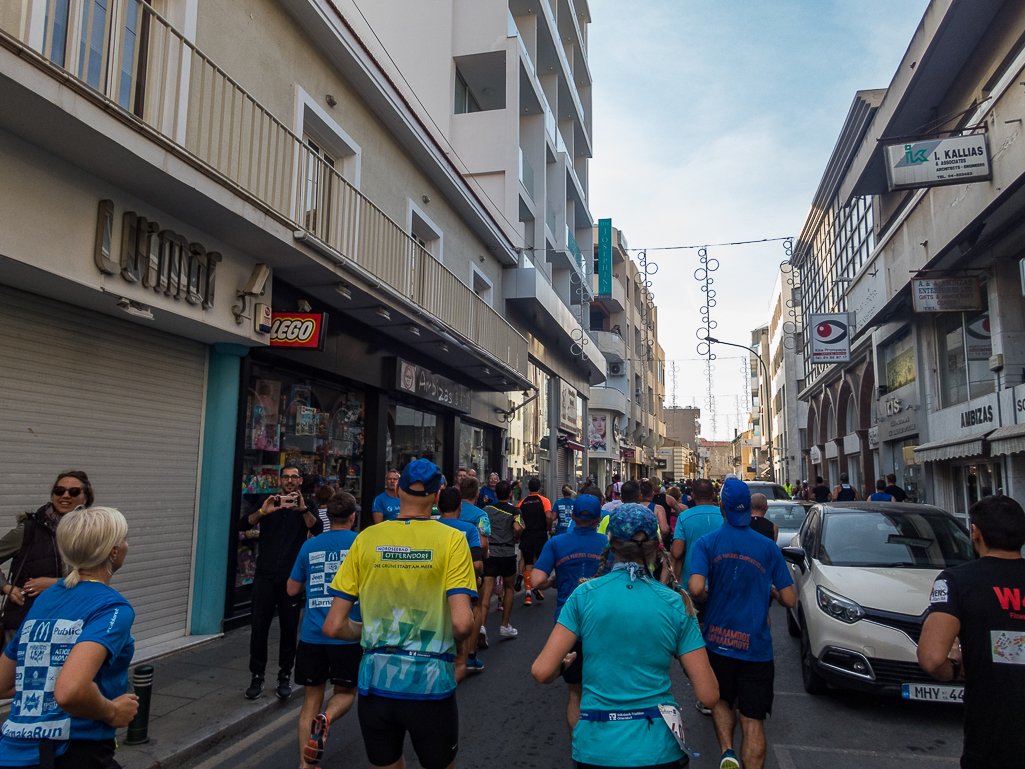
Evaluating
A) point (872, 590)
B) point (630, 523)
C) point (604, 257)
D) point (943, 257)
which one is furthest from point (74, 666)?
point (604, 257)

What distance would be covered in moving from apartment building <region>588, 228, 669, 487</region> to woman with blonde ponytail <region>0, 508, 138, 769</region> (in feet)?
101

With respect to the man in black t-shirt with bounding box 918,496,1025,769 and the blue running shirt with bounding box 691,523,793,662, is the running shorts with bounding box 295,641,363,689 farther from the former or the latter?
the man in black t-shirt with bounding box 918,496,1025,769

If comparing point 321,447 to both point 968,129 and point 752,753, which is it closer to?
point 752,753

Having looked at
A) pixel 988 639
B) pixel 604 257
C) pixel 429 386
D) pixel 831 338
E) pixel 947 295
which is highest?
pixel 604 257

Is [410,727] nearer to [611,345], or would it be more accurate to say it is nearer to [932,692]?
[932,692]

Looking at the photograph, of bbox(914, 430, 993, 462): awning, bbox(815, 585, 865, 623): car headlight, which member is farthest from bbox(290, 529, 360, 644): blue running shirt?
bbox(914, 430, 993, 462): awning

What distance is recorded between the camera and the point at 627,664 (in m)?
2.54

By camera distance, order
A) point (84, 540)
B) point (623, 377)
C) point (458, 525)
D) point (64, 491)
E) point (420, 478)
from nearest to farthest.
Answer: point (84, 540) < point (420, 478) < point (64, 491) < point (458, 525) < point (623, 377)

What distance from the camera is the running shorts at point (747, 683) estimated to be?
4039mm

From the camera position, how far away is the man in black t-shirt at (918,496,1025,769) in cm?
261

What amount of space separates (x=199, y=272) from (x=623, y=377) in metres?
37.3

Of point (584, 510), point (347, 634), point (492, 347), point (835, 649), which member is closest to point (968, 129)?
point (492, 347)

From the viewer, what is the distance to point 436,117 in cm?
1889

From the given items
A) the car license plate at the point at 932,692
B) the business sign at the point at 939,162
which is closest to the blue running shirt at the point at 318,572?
the car license plate at the point at 932,692
